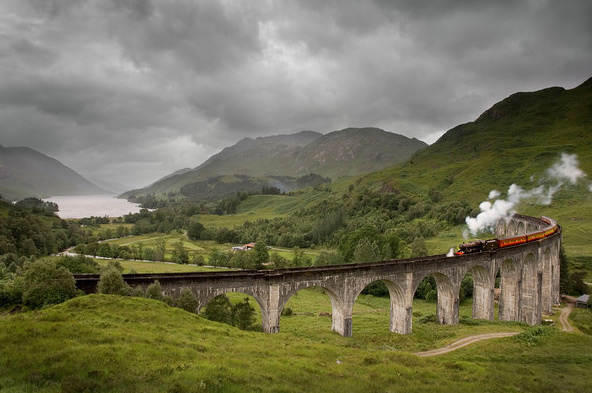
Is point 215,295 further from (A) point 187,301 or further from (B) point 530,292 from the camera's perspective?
(B) point 530,292

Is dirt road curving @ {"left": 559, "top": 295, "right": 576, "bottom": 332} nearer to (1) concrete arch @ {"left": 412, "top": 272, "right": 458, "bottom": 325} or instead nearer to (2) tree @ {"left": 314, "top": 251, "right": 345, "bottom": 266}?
(1) concrete arch @ {"left": 412, "top": 272, "right": 458, "bottom": 325}

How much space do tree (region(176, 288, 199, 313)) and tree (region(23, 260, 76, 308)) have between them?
8996mm

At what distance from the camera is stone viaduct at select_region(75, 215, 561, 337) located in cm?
3534

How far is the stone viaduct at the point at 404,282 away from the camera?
35.3 meters

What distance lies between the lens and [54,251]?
117188 millimetres

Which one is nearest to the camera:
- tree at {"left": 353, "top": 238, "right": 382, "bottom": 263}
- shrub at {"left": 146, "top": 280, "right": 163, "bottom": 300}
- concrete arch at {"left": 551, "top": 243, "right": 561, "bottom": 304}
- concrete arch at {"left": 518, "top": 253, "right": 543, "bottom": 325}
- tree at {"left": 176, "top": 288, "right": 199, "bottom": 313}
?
shrub at {"left": 146, "top": 280, "right": 163, "bottom": 300}

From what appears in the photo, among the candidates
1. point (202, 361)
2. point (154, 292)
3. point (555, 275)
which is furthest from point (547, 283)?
point (202, 361)

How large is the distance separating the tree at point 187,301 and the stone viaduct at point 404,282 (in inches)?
30.9

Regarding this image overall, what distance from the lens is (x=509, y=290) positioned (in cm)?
5756

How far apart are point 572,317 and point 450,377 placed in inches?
1997

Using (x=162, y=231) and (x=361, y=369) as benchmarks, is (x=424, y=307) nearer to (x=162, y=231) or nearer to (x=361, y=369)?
(x=361, y=369)

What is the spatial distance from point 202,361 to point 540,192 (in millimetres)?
157830

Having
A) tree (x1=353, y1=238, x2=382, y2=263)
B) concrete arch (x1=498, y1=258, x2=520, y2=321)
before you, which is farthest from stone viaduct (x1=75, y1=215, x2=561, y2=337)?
tree (x1=353, y1=238, x2=382, y2=263)

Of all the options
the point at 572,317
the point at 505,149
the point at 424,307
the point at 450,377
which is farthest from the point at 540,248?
the point at 505,149
